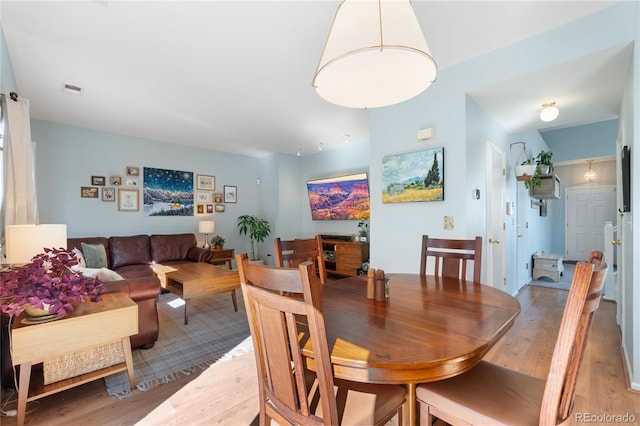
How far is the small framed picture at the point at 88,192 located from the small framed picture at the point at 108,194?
0.11 m

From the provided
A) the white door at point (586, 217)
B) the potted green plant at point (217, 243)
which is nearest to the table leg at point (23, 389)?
the potted green plant at point (217, 243)

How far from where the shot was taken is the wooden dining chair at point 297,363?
2.80ft

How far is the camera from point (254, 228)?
620 centimetres

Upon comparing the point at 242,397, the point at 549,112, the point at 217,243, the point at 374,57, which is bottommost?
the point at 242,397

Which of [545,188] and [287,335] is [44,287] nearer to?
[287,335]

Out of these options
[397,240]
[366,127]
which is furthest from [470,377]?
[366,127]

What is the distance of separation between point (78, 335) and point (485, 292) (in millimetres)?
2399

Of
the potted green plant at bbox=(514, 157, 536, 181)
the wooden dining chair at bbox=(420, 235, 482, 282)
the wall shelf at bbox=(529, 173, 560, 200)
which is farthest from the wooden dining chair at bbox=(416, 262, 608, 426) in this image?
the wall shelf at bbox=(529, 173, 560, 200)

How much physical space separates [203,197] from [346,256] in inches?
125

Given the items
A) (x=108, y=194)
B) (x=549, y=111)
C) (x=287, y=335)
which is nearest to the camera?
(x=287, y=335)

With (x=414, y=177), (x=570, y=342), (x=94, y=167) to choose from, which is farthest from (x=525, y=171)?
(x=94, y=167)

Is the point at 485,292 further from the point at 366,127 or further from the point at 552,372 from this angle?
the point at 366,127

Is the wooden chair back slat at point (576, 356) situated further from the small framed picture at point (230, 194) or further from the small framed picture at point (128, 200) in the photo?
the small framed picture at point (230, 194)

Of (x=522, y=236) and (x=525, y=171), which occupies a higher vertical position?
(x=525, y=171)
